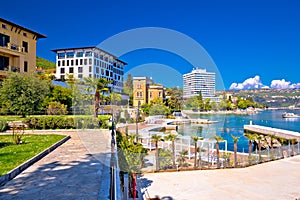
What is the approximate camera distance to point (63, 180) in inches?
154

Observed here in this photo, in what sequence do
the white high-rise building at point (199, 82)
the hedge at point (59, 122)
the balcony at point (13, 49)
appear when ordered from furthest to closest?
the balcony at point (13, 49) → the hedge at point (59, 122) → the white high-rise building at point (199, 82)

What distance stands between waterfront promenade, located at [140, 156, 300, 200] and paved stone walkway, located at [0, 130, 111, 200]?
8.56 feet

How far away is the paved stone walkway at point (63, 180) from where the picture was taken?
3.26 m

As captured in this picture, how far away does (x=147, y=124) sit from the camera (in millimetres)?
25016

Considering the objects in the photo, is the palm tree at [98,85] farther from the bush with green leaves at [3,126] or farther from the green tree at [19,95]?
the bush with green leaves at [3,126]

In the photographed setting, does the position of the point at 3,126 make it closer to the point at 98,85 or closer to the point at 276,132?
the point at 98,85

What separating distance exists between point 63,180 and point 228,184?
570 cm

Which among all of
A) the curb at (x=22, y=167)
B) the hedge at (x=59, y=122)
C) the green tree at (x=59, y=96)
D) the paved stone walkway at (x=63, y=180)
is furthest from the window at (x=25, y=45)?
the paved stone walkway at (x=63, y=180)

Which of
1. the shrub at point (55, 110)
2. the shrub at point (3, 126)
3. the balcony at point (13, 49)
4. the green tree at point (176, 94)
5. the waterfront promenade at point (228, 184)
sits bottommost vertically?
the waterfront promenade at point (228, 184)

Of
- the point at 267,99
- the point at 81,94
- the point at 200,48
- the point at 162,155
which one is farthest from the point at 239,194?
the point at 267,99

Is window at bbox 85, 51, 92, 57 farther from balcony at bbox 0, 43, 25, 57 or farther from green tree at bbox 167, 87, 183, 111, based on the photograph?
green tree at bbox 167, 87, 183, 111

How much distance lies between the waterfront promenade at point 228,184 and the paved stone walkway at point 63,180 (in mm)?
2610

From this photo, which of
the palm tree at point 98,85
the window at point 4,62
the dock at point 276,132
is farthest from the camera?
the palm tree at point 98,85

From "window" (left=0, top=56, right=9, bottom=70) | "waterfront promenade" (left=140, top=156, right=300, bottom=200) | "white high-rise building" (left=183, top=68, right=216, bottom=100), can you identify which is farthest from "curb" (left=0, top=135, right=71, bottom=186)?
"window" (left=0, top=56, right=9, bottom=70)
